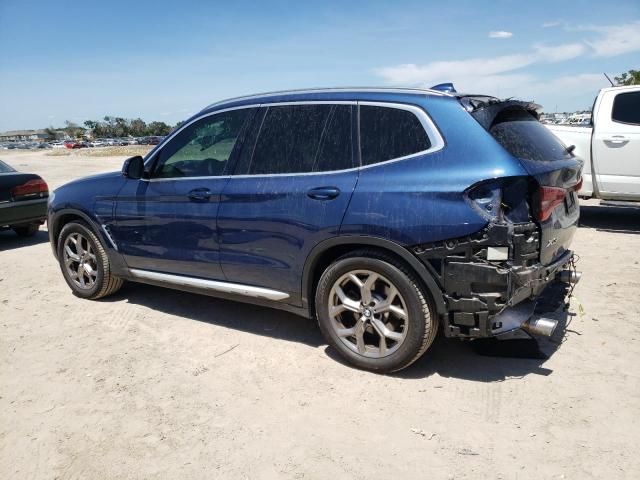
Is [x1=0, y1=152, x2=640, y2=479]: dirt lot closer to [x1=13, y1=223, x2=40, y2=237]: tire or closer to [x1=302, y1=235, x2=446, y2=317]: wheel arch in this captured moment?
[x1=302, y1=235, x2=446, y2=317]: wheel arch

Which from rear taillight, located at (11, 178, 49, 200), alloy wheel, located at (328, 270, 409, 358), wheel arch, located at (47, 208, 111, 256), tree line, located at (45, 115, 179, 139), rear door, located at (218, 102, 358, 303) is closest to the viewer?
alloy wheel, located at (328, 270, 409, 358)

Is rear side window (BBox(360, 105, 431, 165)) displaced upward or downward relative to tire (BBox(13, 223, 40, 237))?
upward

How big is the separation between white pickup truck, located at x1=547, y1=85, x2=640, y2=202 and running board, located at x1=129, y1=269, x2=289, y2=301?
580cm

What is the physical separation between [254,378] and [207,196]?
1.46 meters

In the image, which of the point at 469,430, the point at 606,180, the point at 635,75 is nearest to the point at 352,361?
the point at 469,430

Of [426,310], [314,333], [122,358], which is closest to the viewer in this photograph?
[426,310]

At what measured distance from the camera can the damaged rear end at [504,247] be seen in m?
3.02

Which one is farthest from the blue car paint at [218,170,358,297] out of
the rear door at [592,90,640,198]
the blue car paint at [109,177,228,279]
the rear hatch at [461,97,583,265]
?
the rear door at [592,90,640,198]

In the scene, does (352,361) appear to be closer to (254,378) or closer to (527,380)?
(254,378)

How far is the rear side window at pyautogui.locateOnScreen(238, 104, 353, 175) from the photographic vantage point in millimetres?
3598

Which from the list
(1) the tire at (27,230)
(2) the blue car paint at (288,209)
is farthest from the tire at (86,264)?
A: (1) the tire at (27,230)

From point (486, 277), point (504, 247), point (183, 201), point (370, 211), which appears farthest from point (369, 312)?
point (183, 201)

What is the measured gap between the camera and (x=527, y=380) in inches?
135

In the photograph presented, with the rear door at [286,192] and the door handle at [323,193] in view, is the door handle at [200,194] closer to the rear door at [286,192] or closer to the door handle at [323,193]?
the rear door at [286,192]
